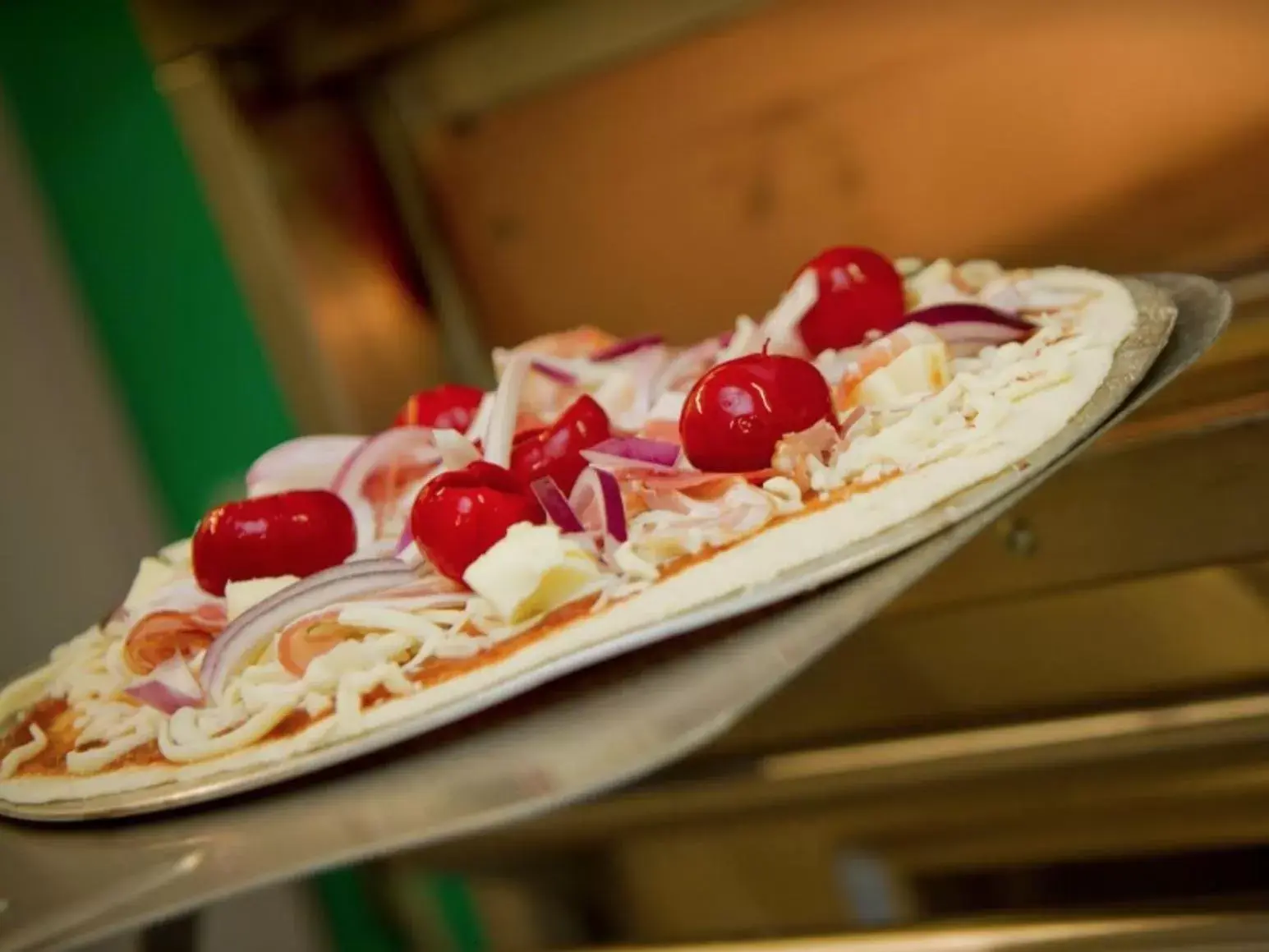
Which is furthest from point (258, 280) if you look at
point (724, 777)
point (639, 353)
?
point (724, 777)

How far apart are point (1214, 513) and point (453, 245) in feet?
2.67

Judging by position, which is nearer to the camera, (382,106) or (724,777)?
(724,777)

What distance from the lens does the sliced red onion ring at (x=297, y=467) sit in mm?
891

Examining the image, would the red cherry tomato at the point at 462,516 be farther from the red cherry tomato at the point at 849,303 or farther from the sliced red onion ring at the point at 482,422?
the red cherry tomato at the point at 849,303

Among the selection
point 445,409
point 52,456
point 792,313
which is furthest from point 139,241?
point 792,313

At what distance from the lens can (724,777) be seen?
1235 mm

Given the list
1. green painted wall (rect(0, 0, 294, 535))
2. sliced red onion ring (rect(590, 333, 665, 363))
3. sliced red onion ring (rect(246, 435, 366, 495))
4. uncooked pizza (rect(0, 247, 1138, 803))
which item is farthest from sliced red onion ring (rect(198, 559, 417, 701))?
green painted wall (rect(0, 0, 294, 535))

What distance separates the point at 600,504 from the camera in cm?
68

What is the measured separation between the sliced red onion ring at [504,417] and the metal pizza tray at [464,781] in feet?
0.75

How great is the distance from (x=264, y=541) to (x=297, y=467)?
0.14 m

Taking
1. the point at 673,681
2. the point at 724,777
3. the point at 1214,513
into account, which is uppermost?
the point at 673,681

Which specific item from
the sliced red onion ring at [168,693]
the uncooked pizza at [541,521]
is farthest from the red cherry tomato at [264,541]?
the sliced red onion ring at [168,693]

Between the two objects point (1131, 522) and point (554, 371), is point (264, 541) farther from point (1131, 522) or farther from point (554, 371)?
point (1131, 522)

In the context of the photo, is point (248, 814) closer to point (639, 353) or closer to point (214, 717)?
point (214, 717)
